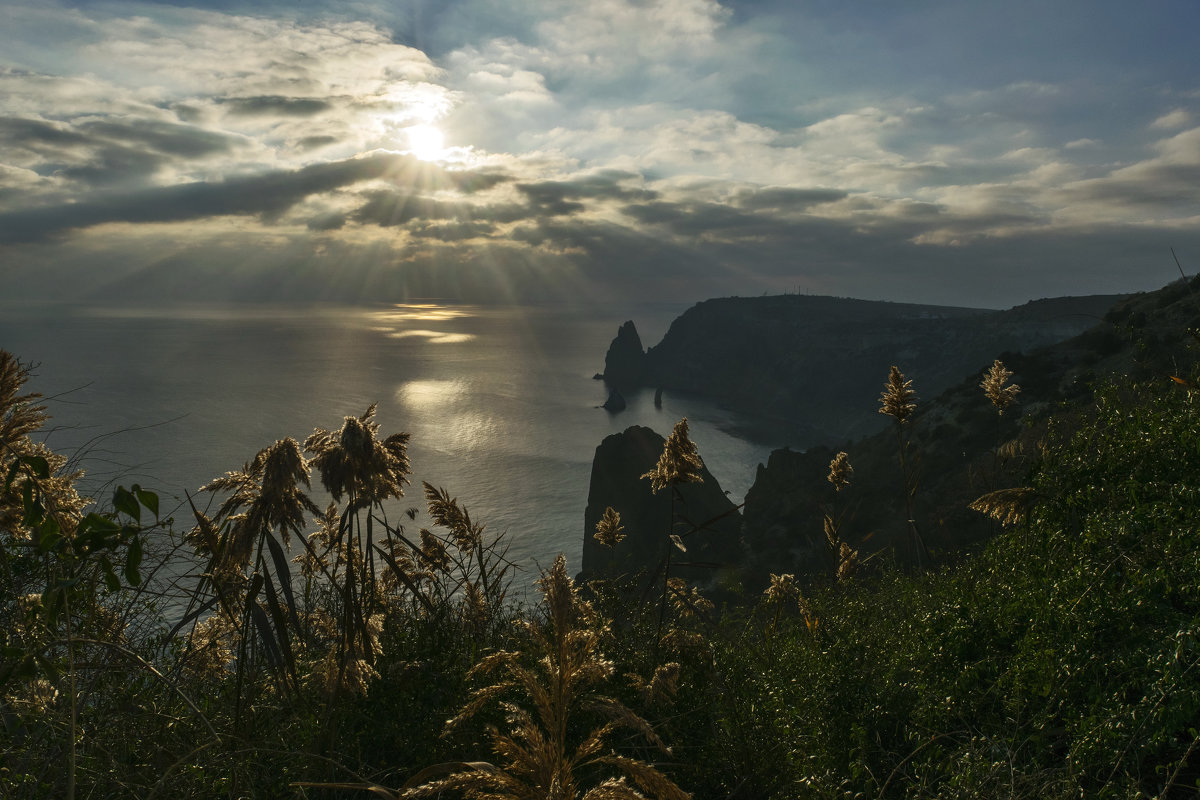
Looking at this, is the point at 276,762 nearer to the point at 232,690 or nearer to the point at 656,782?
the point at 232,690

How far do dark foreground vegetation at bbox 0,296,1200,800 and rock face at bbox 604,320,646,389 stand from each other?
547 feet

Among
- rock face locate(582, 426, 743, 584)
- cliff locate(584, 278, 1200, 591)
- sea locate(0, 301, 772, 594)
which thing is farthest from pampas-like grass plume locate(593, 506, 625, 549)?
rock face locate(582, 426, 743, 584)

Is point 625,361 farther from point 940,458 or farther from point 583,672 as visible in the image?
point 583,672

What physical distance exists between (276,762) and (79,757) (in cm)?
87

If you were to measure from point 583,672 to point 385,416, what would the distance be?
92909 millimetres

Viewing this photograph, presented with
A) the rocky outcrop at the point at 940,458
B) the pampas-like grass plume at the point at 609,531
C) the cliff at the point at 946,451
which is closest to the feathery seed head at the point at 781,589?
the cliff at the point at 946,451

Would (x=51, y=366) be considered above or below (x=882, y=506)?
above

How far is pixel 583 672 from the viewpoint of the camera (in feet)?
8.02

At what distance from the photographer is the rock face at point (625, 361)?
173 m

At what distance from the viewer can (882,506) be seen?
40.9 metres

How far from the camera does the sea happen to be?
56.3 metres

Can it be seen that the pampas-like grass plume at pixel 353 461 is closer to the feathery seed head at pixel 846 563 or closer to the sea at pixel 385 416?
the feathery seed head at pixel 846 563

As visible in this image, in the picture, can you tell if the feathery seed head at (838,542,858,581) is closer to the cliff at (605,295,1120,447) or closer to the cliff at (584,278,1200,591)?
the cliff at (584,278,1200,591)

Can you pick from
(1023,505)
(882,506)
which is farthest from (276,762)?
(882,506)
